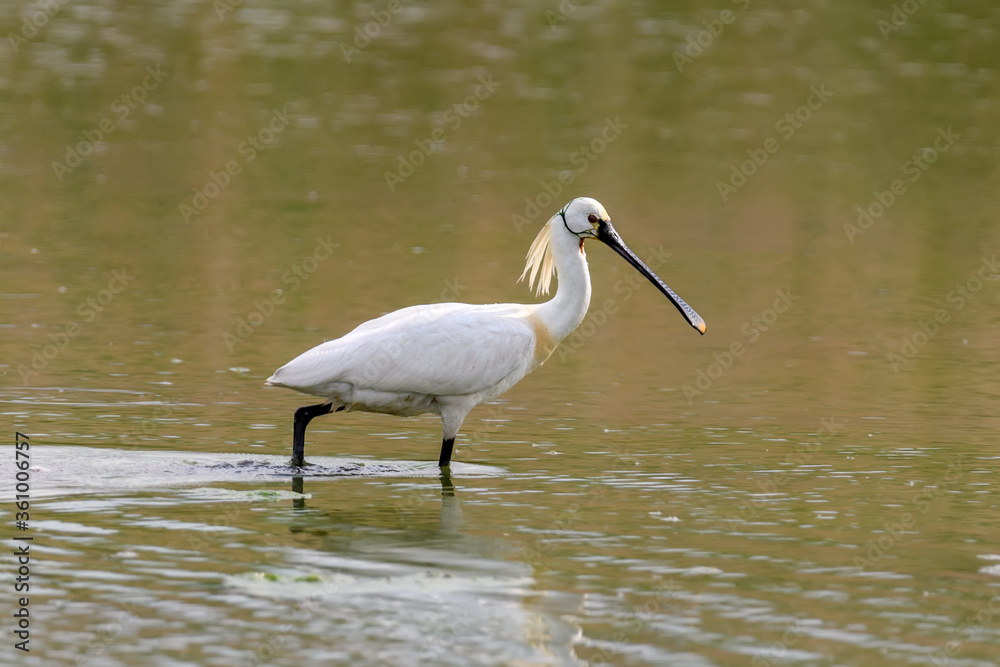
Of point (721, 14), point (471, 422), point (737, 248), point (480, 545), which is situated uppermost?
point (480, 545)

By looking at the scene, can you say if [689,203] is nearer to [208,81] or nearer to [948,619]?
[208,81]

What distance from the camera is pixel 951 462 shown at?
12.2 metres

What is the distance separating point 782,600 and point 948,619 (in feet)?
2.68

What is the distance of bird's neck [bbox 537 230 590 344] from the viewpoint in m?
12.1

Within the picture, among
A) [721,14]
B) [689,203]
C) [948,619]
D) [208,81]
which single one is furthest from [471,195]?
[721,14]
